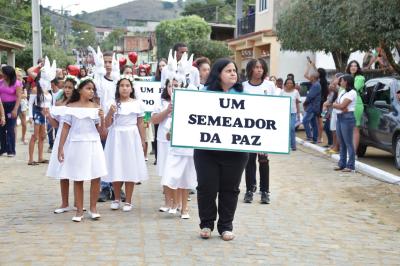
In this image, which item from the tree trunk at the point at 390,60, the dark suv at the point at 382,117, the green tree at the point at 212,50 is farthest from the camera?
the green tree at the point at 212,50

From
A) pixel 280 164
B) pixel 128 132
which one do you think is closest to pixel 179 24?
pixel 280 164

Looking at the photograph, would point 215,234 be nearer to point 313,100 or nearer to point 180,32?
point 313,100

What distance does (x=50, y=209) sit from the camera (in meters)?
7.85

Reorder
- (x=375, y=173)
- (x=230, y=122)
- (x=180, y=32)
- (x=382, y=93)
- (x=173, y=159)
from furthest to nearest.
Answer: (x=180, y=32), (x=382, y=93), (x=375, y=173), (x=173, y=159), (x=230, y=122)

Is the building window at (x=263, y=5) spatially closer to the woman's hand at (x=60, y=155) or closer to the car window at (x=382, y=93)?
the car window at (x=382, y=93)

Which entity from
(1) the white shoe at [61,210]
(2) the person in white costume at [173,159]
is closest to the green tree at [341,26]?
(2) the person in white costume at [173,159]

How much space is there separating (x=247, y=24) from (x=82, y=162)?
37.2 metres

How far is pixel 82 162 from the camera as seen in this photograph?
279 inches

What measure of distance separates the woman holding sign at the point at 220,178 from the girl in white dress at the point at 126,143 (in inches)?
57.7

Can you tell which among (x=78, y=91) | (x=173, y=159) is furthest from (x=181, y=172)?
(x=78, y=91)

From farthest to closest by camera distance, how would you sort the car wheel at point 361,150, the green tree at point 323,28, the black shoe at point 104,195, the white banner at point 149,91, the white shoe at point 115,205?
the green tree at point 323,28 < the car wheel at point 361,150 < the white banner at point 149,91 < the black shoe at point 104,195 < the white shoe at point 115,205

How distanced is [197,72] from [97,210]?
2.26 m

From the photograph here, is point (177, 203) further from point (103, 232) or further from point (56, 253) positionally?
point (56, 253)

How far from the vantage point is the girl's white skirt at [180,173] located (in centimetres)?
713
